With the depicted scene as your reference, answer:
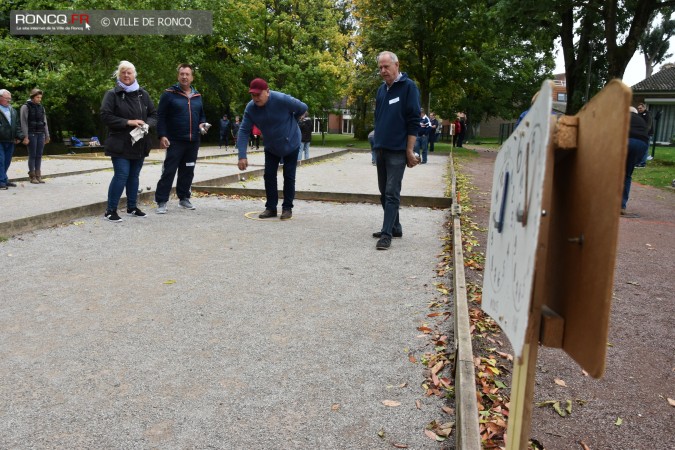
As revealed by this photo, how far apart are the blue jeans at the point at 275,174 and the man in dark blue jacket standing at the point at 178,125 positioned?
3.69 ft

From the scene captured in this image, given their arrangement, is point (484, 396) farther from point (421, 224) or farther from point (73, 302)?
point (421, 224)

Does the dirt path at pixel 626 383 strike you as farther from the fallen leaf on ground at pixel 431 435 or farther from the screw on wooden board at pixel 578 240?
the screw on wooden board at pixel 578 240

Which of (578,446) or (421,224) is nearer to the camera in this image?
(578,446)

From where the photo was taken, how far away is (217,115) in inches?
1527

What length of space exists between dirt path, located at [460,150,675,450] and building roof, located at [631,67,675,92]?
41.0 m

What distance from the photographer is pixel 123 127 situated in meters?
7.73

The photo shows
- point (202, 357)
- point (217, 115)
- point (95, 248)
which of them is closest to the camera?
point (202, 357)

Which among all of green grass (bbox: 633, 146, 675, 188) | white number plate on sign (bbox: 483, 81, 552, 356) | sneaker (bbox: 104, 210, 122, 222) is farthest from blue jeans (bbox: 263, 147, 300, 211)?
green grass (bbox: 633, 146, 675, 188)

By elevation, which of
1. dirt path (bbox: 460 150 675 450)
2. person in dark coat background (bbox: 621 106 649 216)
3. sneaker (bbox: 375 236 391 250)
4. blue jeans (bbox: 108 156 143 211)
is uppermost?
person in dark coat background (bbox: 621 106 649 216)

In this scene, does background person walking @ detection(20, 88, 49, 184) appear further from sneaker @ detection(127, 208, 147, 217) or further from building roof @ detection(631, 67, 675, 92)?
building roof @ detection(631, 67, 675, 92)

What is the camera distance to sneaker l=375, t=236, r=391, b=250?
21.2ft

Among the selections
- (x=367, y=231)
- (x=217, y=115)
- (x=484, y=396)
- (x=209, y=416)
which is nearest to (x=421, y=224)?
(x=367, y=231)

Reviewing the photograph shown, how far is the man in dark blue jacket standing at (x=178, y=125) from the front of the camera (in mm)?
8352

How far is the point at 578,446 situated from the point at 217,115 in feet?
125
